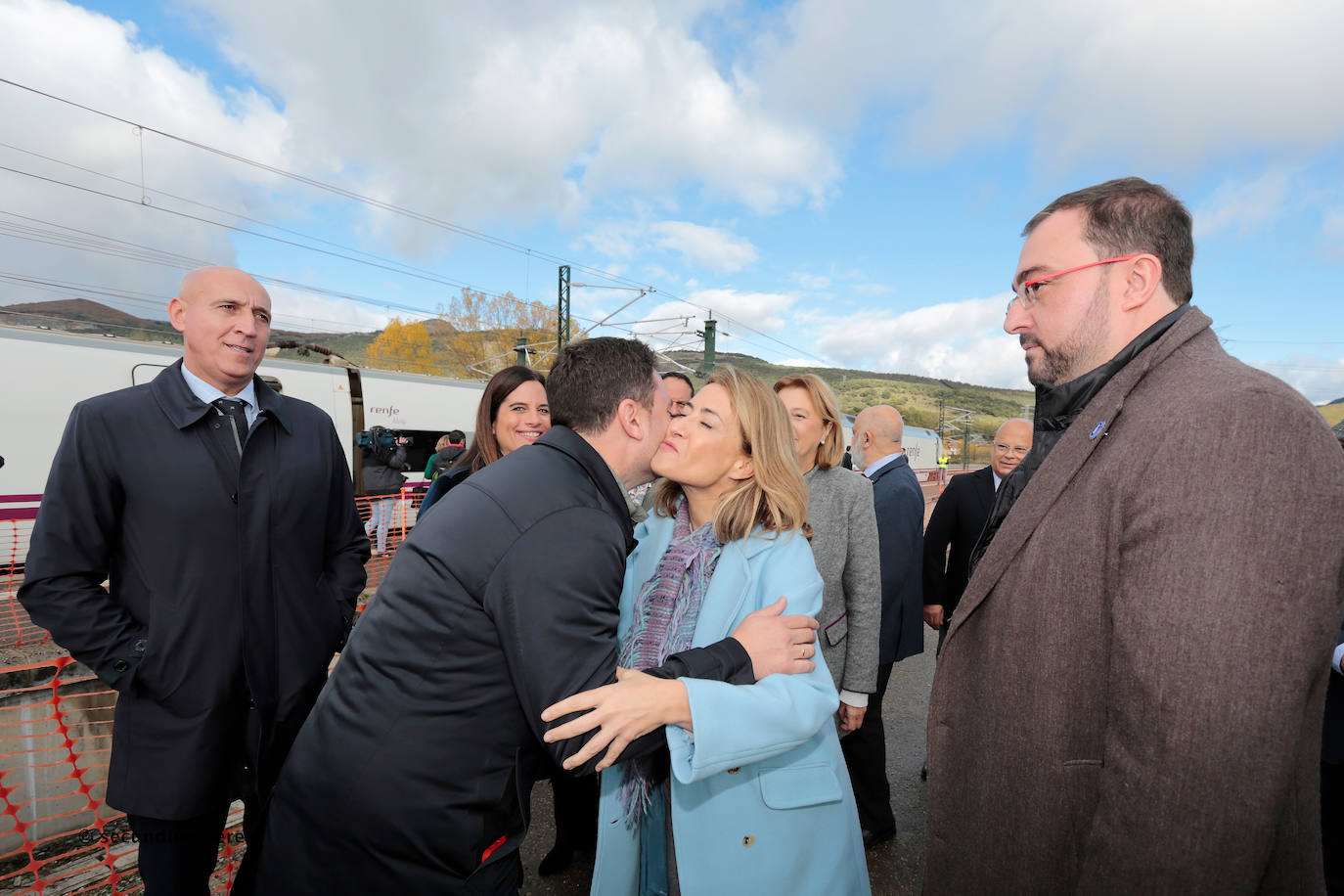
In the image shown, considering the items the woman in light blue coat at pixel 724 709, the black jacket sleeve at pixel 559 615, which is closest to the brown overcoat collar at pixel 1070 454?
the woman in light blue coat at pixel 724 709

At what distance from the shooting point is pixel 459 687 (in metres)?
1.43

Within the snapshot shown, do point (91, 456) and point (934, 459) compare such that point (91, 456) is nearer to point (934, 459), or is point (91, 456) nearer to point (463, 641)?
point (463, 641)

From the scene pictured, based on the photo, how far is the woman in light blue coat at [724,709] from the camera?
4.69 ft

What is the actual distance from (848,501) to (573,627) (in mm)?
1906

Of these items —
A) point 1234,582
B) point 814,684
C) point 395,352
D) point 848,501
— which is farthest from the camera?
point 395,352

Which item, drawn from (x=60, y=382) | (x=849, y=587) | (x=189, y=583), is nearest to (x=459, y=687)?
(x=189, y=583)

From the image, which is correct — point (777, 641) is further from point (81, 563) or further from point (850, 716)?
point (81, 563)

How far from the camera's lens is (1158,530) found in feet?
3.72

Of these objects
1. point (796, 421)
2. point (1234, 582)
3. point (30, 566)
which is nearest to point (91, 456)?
point (30, 566)

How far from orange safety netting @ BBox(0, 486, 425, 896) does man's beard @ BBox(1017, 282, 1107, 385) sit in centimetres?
408

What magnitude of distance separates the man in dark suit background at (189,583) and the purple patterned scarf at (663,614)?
113 cm

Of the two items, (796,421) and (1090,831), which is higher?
(796,421)

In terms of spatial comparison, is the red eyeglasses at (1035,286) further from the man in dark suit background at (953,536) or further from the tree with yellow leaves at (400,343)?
the tree with yellow leaves at (400,343)

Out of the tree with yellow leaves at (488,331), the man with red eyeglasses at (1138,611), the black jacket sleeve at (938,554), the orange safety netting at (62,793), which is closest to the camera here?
the man with red eyeglasses at (1138,611)
